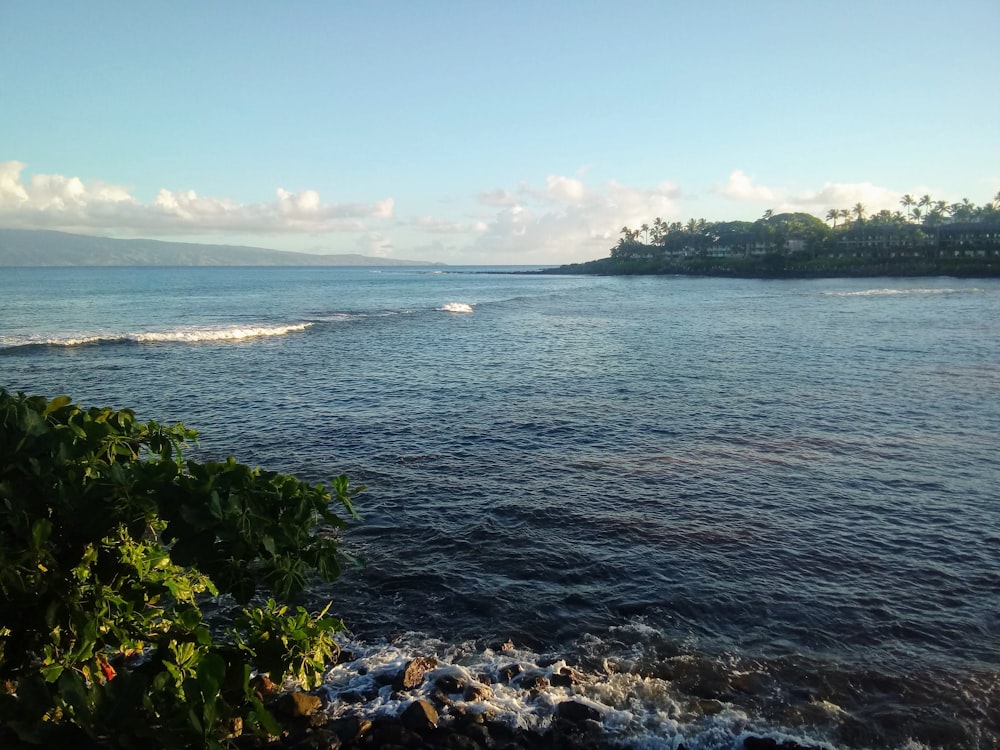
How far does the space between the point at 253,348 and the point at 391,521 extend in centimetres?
3087

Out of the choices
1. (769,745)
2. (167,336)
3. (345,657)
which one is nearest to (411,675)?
(345,657)

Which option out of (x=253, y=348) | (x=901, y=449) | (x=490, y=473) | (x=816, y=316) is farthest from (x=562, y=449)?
(x=816, y=316)

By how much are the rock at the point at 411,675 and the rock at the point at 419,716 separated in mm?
628

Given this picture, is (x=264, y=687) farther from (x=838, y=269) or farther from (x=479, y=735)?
(x=838, y=269)

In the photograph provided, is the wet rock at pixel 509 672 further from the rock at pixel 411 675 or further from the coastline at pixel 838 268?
the coastline at pixel 838 268

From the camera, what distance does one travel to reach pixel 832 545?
14.0m

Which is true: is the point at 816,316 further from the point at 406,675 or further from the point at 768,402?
the point at 406,675

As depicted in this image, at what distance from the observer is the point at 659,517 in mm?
15414

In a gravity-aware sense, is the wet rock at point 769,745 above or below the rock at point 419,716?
below

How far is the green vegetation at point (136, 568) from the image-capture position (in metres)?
4.13

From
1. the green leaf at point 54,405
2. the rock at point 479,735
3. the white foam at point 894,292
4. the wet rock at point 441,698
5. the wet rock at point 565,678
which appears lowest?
the rock at point 479,735

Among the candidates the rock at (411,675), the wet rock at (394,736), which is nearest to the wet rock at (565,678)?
the rock at (411,675)

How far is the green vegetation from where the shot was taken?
4133mm

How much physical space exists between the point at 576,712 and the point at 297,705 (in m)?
3.57
